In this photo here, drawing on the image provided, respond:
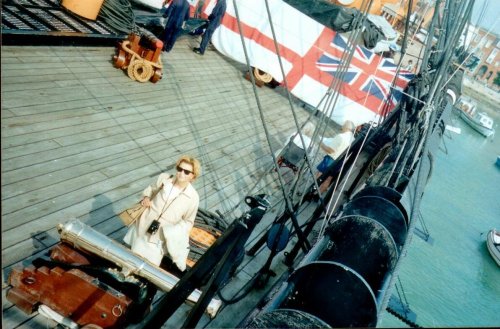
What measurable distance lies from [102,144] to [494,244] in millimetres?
23076

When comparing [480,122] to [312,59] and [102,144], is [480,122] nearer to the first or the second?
[312,59]

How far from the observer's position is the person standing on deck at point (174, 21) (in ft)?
31.9

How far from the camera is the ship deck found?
427cm

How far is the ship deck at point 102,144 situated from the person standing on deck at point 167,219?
74 cm

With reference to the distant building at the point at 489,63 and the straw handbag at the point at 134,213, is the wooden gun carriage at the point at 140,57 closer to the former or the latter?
the straw handbag at the point at 134,213

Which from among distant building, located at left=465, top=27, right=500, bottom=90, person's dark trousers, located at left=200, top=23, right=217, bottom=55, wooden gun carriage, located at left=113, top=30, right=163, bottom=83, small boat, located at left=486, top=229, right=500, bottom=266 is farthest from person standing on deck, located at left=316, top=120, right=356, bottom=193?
distant building, located at left=465, top=27, right=500, bottom=90

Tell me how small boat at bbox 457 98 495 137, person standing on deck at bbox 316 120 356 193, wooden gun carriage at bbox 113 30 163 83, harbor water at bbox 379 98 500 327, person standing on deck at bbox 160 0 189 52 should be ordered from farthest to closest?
small boat at bbox 457 98 495 137 < harbor water at bbox 379 98 500 327 < person standing on deck at bbox 160 0 189 52 < wooden gun carriage at bbox 113 30 163 83 < person standing on deck at bbox 316 120 356 193

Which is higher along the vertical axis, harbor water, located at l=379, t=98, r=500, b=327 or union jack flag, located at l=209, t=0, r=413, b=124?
union jack flag, located at l=209, t=0, r=413, b=124

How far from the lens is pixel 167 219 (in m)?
3.74

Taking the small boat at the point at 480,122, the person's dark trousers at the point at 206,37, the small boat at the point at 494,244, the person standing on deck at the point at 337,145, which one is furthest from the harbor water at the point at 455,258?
the small boat at the point at 480,122

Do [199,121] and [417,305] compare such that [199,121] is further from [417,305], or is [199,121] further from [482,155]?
[482,155]

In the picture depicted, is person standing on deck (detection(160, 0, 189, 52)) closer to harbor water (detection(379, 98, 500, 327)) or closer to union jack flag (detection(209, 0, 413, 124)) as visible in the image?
union jack flag (detection(209, 0, 413, 124))

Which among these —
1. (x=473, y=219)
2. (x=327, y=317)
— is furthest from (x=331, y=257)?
(x=473, y=219)

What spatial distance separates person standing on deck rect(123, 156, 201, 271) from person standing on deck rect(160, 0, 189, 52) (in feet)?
24.0
